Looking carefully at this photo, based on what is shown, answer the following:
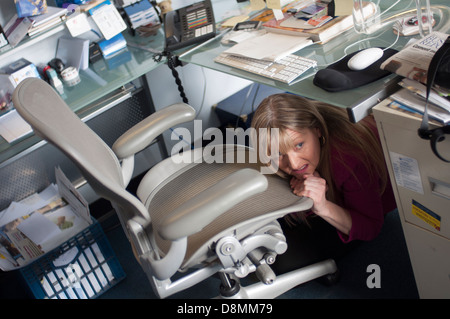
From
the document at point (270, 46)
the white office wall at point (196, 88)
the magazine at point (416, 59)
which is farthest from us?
the white office wall at point (196, 88)

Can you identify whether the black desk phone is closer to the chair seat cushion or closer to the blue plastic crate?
the chair seat cushion

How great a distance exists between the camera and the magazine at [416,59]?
1073 mm

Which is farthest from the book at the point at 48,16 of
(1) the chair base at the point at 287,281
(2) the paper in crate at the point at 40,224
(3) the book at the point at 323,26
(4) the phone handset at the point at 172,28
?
(1) the chair base at the point at 287,281

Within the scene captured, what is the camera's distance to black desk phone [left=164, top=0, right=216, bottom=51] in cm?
172

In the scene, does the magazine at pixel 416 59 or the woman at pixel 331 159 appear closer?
the magazine at pixel 416 59

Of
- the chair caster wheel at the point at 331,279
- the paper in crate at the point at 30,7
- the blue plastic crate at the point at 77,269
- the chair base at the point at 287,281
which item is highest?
the paper in crate at the point at 30,7

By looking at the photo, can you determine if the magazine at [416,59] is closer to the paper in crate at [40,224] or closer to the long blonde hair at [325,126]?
the long blonde hair at [325,126]

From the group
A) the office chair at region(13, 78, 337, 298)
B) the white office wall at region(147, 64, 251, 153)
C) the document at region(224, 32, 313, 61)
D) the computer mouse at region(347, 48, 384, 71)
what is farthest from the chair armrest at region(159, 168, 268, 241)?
the white office wall at region(147, 64, 251, 153)

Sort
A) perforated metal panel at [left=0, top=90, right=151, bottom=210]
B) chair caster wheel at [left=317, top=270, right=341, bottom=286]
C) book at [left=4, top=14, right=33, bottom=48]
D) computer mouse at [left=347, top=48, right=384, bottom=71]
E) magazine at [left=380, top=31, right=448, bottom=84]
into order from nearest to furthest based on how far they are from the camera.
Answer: magazine at [left=380, top=31, right=448, bottom=84], computer mouse at [left=347, top=48, right=384, bottom=71], chair caster wheel at [left=317, top=270, right=341, bottom=286], book at [left=4, top=14, right=33, bottom=48], perforated metal panel at [left=0, top=90, right=151, bottom=210]

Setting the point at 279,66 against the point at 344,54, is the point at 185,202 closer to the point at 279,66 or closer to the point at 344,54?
the point at 279,66

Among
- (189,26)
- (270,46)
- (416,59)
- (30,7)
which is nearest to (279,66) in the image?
(270,46)

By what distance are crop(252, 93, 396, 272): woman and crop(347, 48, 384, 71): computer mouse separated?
140 millimetres
